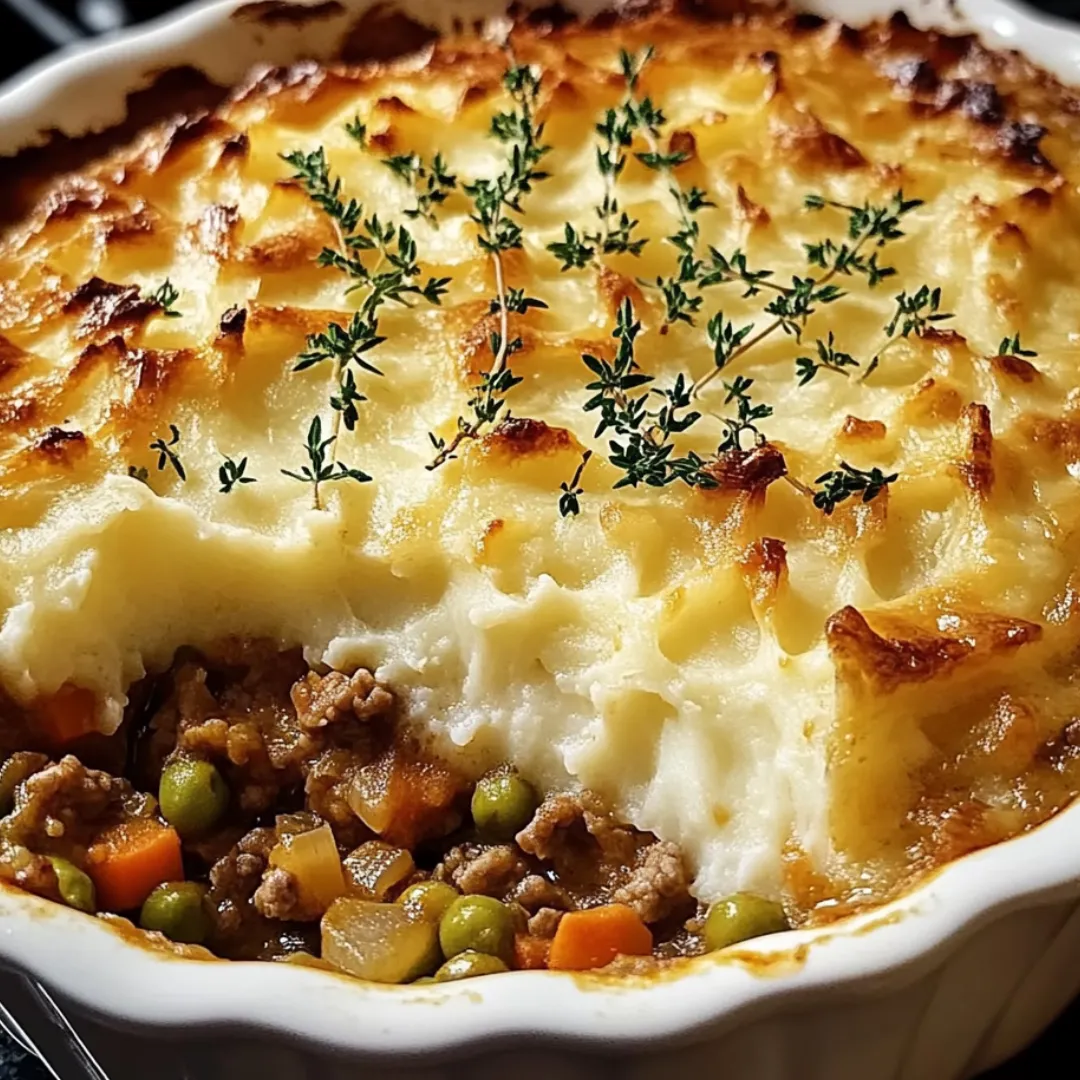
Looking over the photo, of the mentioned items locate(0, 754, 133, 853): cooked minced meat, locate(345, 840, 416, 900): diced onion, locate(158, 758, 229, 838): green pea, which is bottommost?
locate(345, 840, 416, 900): diced onion

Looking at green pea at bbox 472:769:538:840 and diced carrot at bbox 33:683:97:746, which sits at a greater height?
diced carrot at bbox 33:683:97:746

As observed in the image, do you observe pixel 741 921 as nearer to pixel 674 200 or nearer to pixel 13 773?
pixel 13 773

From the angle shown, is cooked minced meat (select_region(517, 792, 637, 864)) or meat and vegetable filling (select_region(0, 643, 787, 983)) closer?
meat and vegetable filling (select_region(0, 643, 787, 983))

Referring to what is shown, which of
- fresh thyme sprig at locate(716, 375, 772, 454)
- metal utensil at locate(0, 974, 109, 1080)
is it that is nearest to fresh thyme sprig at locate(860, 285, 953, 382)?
fresh thyme sprig at locate(716, 375, 772, 454)

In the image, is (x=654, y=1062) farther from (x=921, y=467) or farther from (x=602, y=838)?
(x=921, y=467)

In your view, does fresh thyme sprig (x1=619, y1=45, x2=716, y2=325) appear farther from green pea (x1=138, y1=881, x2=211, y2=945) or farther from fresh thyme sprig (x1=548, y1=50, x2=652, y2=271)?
green pea (x1=138, y1=881, x2=211, y2=945)

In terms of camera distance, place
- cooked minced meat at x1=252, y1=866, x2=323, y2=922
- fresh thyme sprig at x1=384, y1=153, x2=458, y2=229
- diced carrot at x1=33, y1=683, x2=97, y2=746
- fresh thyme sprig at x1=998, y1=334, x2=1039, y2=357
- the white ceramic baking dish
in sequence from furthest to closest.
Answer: fresh thyme sprig at x1=384, y1=153, x2=458, y2=229, fresh thyme sprig at x1=998, y1=334, x2=1039, y2=357, diced carrot at x1=33, y1=683, x2=97, y2=746, cooked minced meat at x1=252, y1=866, x2=323, y2=922, the white ceramic baking dish

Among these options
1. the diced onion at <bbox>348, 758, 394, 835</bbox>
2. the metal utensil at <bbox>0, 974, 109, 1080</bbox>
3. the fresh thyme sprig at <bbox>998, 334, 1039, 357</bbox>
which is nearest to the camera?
the metal utensil at <bbox>0, 974, 109, 1080</bbox>
